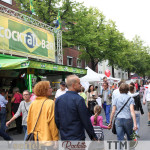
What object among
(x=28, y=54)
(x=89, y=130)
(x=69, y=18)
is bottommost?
(x=89, y=130)

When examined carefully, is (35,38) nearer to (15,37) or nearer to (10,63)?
(15,37)

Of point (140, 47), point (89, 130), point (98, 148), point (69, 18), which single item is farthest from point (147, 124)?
point (140, 47)

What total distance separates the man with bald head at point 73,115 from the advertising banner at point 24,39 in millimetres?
7571

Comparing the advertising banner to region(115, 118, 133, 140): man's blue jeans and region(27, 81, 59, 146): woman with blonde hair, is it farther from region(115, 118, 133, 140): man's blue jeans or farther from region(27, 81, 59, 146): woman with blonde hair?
region(27, 81, 59, 146): woman with blonde hair

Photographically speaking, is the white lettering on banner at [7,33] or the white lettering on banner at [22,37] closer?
the white lettering on banner at [22,37]

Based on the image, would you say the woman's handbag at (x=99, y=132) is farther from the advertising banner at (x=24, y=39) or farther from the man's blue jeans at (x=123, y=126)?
the advertising banner at (x=24, y=39)

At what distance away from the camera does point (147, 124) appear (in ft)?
28.7

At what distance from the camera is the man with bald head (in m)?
3.03

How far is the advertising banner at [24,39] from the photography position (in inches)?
403

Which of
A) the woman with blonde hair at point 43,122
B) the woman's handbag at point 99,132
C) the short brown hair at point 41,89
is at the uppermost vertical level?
the short brown hair at point 41,89

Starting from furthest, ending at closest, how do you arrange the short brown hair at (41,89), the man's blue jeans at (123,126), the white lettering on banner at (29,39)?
1. the white lettering on banner at (29,39)
2. the man's blue jeans at (123,126)
3. the short brown hair at (41,89)

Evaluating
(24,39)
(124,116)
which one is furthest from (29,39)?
(124,116)

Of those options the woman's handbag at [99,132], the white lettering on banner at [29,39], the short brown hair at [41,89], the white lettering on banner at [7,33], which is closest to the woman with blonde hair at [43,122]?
the short brown hair at [41,89]

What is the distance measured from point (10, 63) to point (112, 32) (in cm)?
1984
